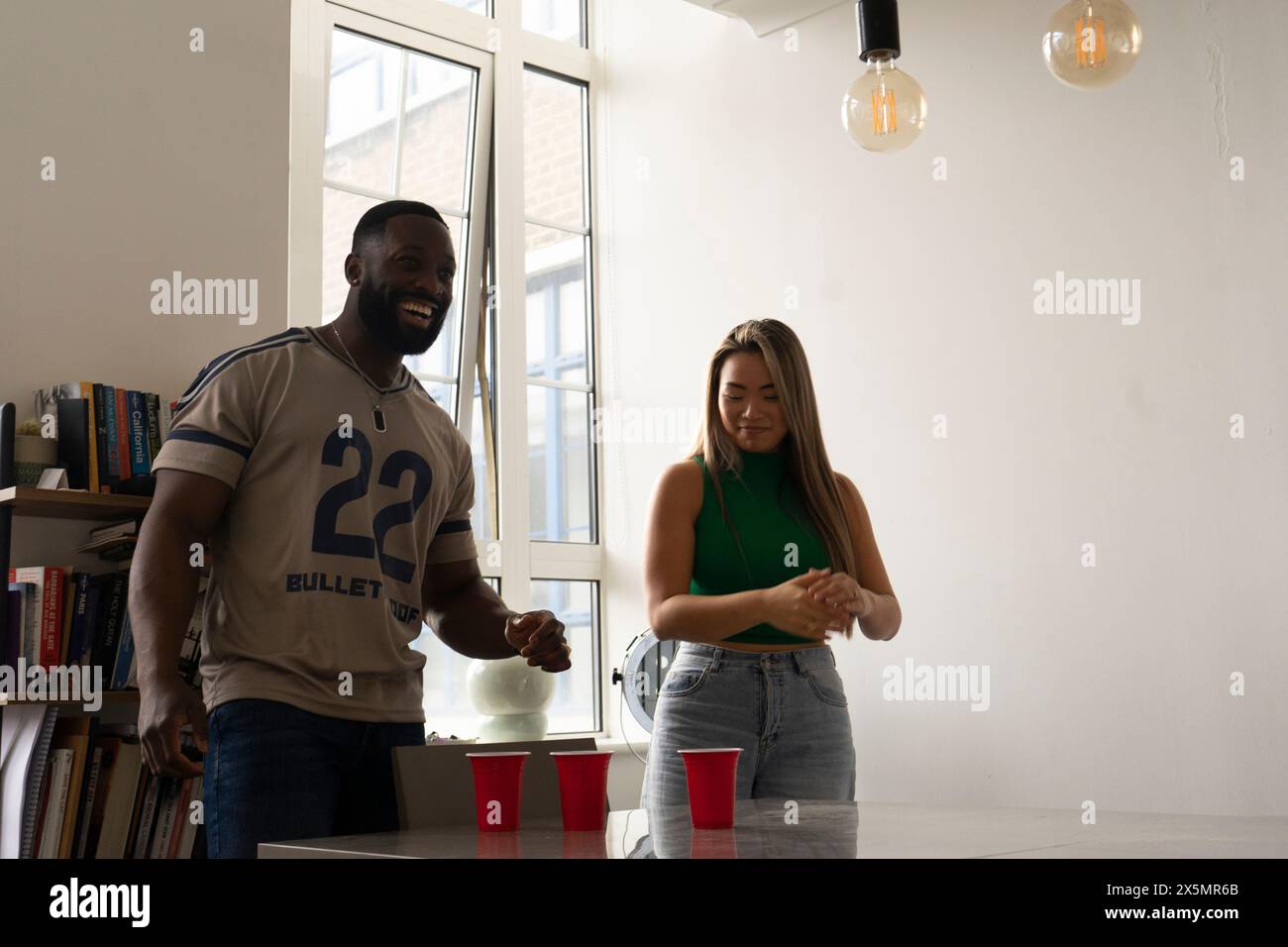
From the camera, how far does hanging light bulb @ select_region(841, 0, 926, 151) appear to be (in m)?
2.34

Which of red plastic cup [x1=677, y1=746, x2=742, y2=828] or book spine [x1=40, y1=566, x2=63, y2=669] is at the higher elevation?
book spine [x1=40, y1=566, x2=63, y2=669]

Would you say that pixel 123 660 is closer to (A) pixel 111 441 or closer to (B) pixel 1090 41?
(A) pixel 111 441

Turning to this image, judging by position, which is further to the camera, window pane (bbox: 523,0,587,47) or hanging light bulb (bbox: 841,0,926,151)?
window pane (bbox: 523,0,587,47)

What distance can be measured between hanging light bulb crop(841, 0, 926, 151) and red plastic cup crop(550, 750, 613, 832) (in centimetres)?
149

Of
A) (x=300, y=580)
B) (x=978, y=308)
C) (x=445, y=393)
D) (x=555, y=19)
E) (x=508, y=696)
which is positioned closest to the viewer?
(x=300, y=580)

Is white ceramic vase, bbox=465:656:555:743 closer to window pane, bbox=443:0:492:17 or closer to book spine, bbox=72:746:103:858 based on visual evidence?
book spine, bbox=72:746:103:858

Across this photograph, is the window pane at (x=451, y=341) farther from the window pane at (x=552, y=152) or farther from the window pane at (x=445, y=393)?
the window pane at (x=552, y=152)

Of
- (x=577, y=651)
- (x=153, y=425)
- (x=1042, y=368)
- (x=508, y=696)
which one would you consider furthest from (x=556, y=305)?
(x=153, y=425)

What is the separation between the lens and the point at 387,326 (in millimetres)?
2256

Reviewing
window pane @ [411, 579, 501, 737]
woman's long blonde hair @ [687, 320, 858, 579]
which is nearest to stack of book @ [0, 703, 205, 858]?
woman's long blonde hair @ [687, 320, 858, 579]

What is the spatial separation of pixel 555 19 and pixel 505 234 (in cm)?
116

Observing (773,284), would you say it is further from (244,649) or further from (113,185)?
(244,649)

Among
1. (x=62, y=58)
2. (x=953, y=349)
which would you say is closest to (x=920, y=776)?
(x=953, y=349)
